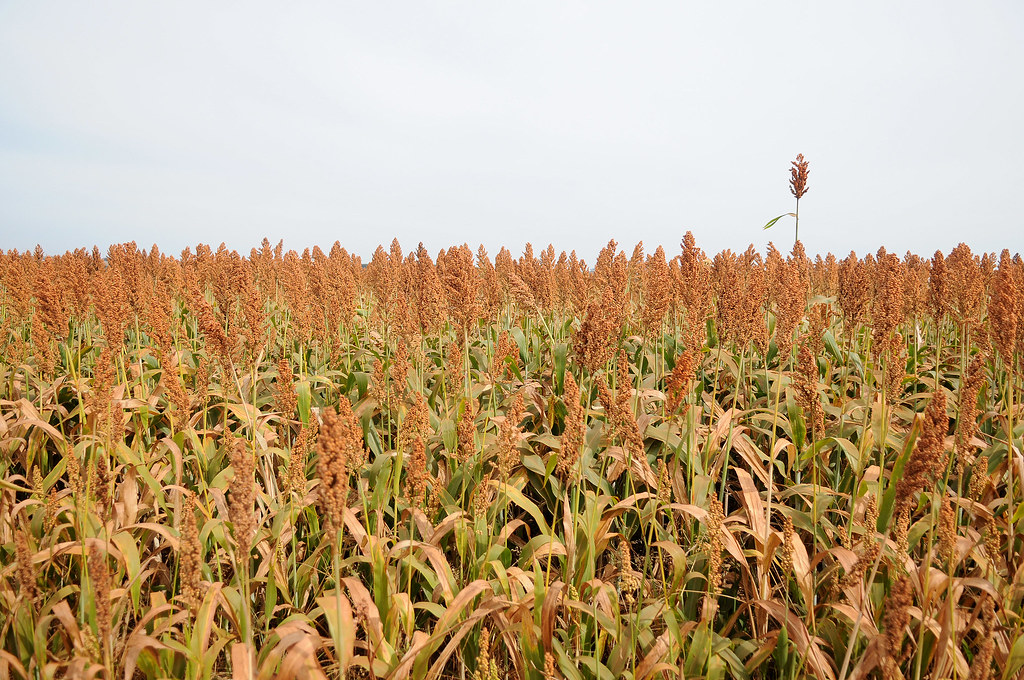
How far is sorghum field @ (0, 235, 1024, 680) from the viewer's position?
207cm

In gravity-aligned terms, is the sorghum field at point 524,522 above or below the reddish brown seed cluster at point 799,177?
below

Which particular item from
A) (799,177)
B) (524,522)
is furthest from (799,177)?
(524,522)

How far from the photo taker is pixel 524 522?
3168mm

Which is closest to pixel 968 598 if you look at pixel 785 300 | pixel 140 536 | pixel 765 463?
pixel 765 463

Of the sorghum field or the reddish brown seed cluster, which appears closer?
the sorghum field

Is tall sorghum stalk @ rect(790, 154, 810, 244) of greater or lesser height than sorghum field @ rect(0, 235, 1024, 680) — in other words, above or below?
above

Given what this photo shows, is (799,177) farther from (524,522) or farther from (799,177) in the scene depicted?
(524,522)

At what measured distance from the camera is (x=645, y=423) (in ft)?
11.6

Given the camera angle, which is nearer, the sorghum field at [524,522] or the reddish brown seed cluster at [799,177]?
the sorghum field at [524,522]

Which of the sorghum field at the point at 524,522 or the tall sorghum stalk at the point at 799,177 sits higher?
the tall sorghum stalk at the point at 799,177

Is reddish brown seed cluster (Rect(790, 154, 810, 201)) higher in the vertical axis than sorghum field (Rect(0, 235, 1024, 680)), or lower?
higher

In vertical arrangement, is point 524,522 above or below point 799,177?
below

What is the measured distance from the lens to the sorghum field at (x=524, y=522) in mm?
2068

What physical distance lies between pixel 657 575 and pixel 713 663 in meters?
0.73
